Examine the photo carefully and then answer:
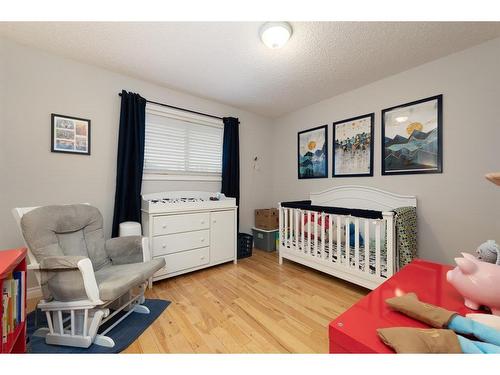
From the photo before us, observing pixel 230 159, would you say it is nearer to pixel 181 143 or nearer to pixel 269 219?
pixel 181 143

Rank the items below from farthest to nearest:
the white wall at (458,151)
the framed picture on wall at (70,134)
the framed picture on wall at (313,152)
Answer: the framed picture on wall at (313,152) → the framed picture on wall at (70,134) → the white wall at (458,151)

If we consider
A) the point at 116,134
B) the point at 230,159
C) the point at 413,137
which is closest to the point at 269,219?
the point at 230,159

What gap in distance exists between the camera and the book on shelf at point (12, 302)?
3.36ft

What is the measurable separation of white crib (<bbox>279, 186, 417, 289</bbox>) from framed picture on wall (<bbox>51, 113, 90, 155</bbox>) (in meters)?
2.37

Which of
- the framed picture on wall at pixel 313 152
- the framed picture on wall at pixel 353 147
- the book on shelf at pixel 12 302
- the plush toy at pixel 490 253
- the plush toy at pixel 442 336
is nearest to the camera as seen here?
the plush toy at pixel 442 336

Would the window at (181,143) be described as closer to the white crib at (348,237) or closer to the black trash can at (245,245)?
the black trash can at (245,245)

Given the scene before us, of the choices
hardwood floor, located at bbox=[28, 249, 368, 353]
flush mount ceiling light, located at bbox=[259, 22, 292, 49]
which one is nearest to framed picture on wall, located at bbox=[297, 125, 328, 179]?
hardwood floor, located at bbox=[28, 249, 368, 353]

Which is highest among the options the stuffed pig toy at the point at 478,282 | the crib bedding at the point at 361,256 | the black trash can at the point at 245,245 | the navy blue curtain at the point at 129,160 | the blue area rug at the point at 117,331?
the navy blue curtain at the point at 129,160

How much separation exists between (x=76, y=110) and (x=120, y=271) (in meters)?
1.74

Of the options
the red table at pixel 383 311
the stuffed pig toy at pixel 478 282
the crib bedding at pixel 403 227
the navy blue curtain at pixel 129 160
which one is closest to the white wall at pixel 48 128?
the navy blue curtain at pixel 129 160

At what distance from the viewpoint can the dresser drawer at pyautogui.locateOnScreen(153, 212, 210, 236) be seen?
217 cm

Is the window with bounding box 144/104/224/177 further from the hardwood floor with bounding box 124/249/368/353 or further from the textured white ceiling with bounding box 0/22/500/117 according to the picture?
the hardwood floor with bounding box 124/249/368/353

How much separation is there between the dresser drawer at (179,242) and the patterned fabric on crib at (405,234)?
2.00 m

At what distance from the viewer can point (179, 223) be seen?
7.55ft
